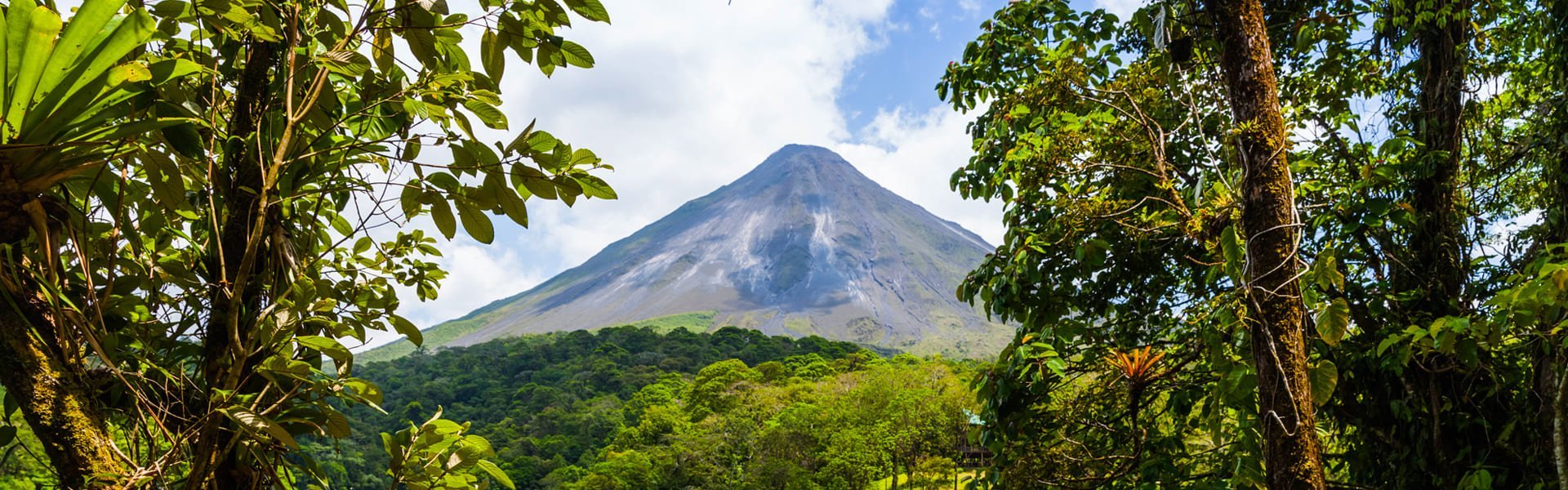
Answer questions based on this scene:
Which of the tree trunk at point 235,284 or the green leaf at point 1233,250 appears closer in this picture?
the tree trunk at point 235,284

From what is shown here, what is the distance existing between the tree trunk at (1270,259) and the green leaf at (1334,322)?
6 cm

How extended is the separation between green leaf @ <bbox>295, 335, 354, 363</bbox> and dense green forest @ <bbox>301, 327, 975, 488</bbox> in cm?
1013

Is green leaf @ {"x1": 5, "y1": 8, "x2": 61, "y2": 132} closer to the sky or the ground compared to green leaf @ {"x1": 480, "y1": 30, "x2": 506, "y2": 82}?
closer to the ground

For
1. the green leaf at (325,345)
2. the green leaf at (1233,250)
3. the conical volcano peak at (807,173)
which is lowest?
the green leaf at (325,345)

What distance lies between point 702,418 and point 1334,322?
24.4m

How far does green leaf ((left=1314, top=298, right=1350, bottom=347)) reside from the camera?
129 cm

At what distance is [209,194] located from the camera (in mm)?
733

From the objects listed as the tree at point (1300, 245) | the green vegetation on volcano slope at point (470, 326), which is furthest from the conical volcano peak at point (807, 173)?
the tree at point (1300, 245)

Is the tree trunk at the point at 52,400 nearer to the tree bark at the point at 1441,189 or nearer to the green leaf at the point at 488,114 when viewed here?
the green leaf at the point at 488,114

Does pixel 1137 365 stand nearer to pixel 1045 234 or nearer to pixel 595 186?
pixel 1045 234

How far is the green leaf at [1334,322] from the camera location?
1.29 meters

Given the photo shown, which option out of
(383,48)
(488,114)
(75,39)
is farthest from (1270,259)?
(75,39)

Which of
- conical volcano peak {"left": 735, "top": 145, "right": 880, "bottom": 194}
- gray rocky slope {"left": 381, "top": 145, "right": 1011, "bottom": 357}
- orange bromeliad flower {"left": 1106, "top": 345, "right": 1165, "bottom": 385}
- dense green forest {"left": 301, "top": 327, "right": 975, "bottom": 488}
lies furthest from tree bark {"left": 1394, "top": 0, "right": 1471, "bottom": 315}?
conical volcano peak {"left": 735, "top": 145, "right": 880, "bottom": 194}

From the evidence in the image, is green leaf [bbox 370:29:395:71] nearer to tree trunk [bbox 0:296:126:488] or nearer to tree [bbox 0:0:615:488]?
tree [bbox 0:0:615:488]
